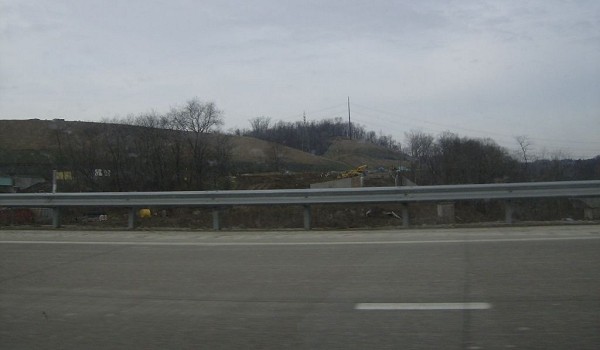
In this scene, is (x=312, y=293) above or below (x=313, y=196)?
below

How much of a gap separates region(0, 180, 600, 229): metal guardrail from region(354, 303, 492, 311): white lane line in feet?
23.4

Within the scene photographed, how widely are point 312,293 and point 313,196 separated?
6.80 meters

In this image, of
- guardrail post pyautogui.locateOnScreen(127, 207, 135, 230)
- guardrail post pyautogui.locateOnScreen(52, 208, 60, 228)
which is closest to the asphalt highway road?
guardrail post pyautogui.locateOnScreen(127, 207, 135, 230)

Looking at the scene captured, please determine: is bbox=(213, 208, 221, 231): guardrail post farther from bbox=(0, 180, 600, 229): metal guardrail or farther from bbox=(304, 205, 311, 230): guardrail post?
bbox=(304, 205, 311, 230): guardrail post

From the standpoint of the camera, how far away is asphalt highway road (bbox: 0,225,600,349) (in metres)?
5.04

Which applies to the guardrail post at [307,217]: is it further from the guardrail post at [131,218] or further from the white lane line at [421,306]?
the white lane line at [421,306]

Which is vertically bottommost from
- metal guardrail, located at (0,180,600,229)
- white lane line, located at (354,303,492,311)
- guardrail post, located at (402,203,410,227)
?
white lane line, located at (354,303,492,311)

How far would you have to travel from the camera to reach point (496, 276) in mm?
7254

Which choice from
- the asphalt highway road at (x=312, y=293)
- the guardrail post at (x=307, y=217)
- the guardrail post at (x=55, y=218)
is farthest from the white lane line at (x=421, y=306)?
the guardrail post at (x=55, y=218)

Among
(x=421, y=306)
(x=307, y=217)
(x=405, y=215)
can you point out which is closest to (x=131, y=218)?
(x=307, y=217)

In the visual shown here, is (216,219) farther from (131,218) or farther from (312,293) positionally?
(312,293)

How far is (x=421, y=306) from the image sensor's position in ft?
19.4

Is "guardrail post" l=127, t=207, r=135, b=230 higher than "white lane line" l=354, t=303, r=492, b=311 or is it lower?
higher

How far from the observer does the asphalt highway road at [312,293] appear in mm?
5035
